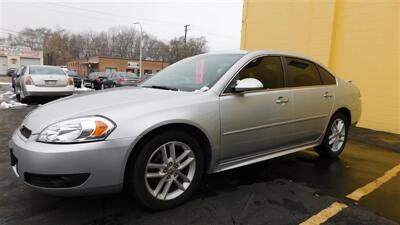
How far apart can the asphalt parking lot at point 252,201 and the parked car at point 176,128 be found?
27cm

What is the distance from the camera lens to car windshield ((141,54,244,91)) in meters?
3.49

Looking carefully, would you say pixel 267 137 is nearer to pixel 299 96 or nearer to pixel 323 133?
pixel 299 96

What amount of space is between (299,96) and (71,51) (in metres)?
85.0

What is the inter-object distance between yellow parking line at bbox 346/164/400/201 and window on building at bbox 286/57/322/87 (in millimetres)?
1421

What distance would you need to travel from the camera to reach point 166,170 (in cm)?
293

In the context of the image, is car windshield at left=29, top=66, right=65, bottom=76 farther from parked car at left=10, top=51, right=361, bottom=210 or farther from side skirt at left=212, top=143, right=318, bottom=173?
side skirt at left=212, top=143, right=318, bottom=173

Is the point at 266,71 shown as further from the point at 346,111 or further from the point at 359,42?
the point at 359,42

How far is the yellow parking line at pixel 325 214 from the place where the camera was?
2.84 metres

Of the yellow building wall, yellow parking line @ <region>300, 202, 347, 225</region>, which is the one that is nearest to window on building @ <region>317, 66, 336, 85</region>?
yellow parking line @ <region>300, 202, 347, 225</region>

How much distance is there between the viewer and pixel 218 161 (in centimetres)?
329

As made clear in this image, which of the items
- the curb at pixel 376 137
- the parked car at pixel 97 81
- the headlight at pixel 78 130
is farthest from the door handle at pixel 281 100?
the parked car at pixel 97 81

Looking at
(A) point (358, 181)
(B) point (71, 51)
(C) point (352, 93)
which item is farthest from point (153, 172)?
(B) point (71, 51)

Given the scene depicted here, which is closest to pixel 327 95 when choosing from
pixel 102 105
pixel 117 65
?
pixel 102 105

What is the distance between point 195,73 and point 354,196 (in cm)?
217
